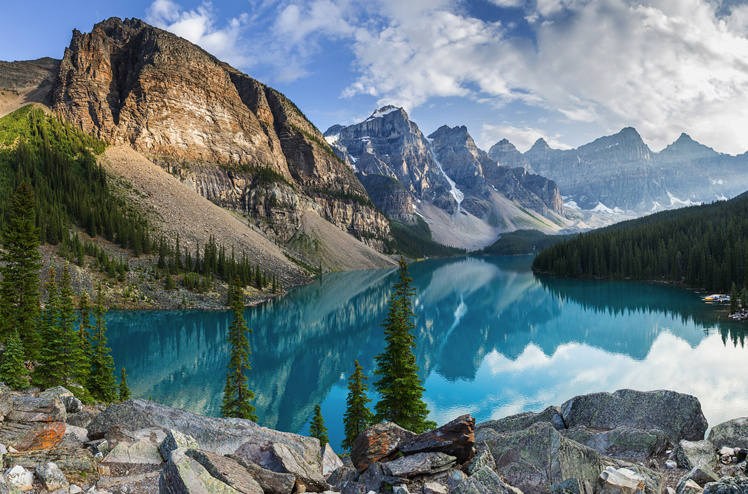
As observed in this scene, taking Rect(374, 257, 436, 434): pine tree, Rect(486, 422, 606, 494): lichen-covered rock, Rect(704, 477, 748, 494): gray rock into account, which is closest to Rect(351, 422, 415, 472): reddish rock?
Rect(486, 422, 606, 494): lichen-covered rock

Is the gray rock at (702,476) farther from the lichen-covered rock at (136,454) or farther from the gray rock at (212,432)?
the lichen-covered rock at (136,454)

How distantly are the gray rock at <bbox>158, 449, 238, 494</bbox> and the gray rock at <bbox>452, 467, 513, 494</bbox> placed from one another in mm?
3692

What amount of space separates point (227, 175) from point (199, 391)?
4465 inches

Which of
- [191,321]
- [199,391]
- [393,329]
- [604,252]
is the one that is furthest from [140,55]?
[604,252]

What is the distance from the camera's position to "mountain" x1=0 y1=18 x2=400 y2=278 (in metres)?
113

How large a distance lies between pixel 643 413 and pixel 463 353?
95.9ft

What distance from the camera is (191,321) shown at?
5169 cm

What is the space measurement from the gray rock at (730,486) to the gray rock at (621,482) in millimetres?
1324

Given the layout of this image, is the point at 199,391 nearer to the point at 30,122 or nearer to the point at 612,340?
the point at 612,340

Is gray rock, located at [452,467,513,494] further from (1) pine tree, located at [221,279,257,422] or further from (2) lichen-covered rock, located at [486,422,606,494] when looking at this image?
(1) pine tree, located at [221,279,257,422]

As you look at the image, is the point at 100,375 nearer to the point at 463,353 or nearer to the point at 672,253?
the point at 463,353

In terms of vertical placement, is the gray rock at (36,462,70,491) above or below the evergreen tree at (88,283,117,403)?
above

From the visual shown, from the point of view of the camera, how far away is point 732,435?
336 inches

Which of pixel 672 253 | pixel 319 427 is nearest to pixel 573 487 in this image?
pixel 319 427
